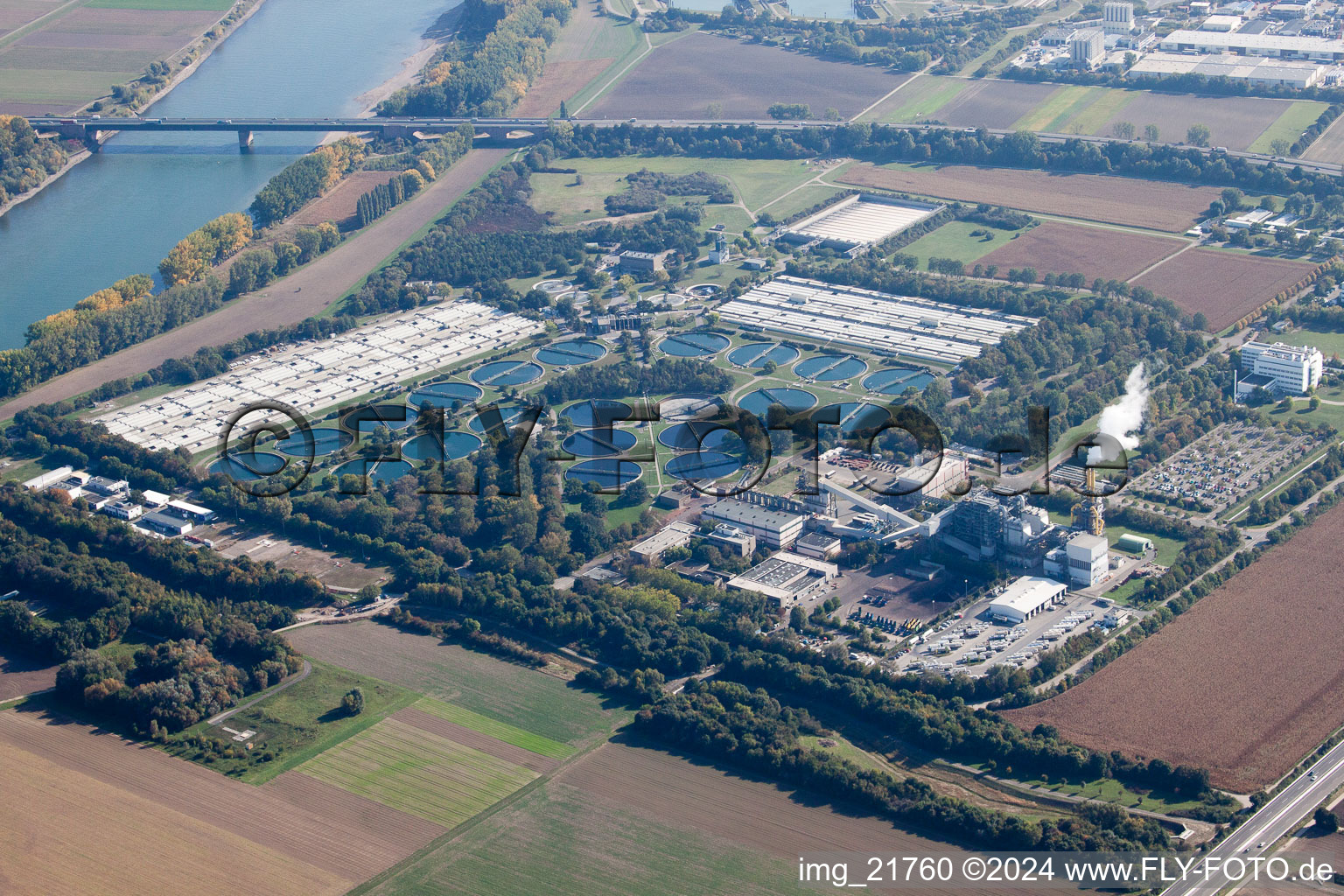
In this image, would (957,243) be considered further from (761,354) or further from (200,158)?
(200,158)

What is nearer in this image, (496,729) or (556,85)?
(496,729)

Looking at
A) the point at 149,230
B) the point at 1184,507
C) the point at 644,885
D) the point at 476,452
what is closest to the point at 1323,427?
the point at 1184,507

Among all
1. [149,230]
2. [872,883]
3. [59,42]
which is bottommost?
[872,883]

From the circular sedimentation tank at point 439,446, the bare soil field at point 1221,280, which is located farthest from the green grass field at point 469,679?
the bare soil field at point 1221,280

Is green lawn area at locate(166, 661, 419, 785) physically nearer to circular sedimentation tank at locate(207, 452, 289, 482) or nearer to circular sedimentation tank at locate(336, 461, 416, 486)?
circular sedimentation tank at locate(336, 461, 416, 486)

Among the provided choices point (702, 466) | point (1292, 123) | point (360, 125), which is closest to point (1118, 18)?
point (1292, 123)

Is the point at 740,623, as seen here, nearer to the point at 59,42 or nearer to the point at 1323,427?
the point at 1323,427
